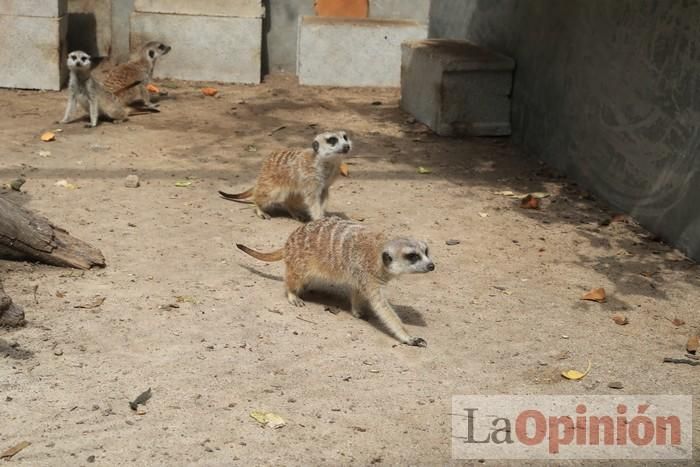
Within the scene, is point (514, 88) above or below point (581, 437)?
above

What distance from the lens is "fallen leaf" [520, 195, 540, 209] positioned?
6.68m

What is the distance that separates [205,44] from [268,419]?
6985 mm

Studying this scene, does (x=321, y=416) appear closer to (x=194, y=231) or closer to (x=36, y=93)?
(x=194, y=231)

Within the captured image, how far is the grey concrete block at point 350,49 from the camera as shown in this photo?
393 inches

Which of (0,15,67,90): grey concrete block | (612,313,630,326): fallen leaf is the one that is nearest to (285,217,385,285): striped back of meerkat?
(612,313,630,326): fallen leaf

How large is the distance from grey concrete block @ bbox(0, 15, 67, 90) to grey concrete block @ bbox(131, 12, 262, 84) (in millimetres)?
954

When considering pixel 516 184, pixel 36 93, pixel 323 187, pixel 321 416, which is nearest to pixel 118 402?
pixel 321 416

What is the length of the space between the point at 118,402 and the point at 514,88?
217 inches

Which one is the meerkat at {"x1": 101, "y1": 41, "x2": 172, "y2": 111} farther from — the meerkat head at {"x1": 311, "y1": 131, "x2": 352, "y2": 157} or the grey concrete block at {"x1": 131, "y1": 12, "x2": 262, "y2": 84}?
the meerkat head at {"x1": 311, "y1": 131, "x2": 352, "y2": 157}

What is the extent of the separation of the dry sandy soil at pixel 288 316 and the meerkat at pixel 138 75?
1.09m

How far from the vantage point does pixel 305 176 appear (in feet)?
19.6

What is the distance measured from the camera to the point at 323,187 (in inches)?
237

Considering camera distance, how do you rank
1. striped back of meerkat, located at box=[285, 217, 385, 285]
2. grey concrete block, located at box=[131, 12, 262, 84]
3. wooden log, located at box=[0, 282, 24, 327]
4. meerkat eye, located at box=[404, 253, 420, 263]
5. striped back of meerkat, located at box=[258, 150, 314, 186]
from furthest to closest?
1. grey concrete block, located at box=[131, 12, 262, 84]
2. striped back of meerkat, located at box=[258, 150, 314, 186]
3. striped back of meerkat, located at box=[285, 217, 385, 285]
4. meerkat eye, located at box=[404, 253, 420, 263]
5. wooden log, located at box=[0, 282, 24, 327]

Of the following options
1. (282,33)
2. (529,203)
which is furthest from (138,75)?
(529,203)
